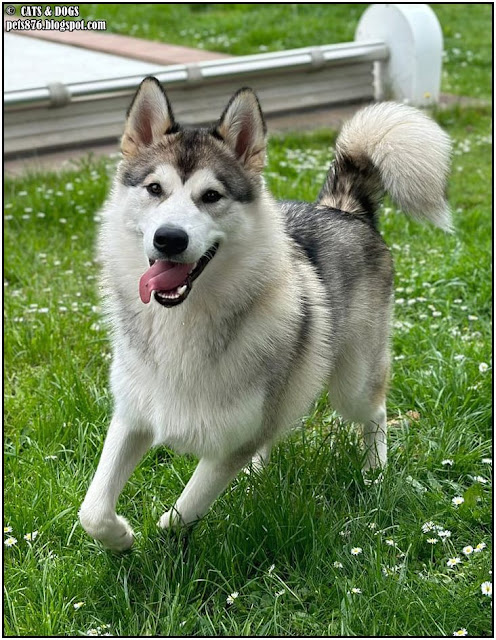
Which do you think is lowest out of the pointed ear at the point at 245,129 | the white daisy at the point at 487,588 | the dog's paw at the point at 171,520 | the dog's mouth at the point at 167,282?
the white daisy at the point at 487,588

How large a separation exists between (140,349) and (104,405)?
2.94 ft

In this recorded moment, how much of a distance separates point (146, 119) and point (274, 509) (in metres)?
1.40

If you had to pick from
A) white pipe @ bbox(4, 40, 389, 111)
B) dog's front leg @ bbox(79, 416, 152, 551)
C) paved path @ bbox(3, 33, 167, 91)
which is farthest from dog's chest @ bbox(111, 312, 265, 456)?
paved path @ bbox(3, 33, 167, 91)

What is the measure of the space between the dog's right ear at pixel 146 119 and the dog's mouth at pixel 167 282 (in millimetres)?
506

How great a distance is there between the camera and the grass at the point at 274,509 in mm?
2830

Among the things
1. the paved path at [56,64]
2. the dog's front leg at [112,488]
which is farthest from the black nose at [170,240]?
the paved path at [56,64]

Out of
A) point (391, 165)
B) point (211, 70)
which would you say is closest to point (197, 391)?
point (391, 165)

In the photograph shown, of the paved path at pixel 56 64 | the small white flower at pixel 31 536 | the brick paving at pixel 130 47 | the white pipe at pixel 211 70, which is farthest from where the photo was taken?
the brick paving at pixel 130 47

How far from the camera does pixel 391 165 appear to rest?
11.6 ft

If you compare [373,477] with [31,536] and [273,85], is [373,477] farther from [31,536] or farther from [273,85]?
[273,85]

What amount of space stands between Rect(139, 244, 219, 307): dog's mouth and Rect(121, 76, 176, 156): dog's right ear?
506 mm

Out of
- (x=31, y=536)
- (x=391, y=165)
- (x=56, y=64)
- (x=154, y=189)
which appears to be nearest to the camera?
(x=154, y=189)

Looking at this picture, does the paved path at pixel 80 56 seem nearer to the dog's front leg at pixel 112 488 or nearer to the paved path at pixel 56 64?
the paved path at pixel 56 64

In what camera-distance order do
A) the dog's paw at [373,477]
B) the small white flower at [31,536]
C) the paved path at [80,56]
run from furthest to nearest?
1. the paved path at [80,56]
2. the dog's paw at [373,477]
3. the small white flower at [31,536]
